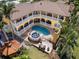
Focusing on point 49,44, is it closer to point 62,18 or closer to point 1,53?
point 62,18

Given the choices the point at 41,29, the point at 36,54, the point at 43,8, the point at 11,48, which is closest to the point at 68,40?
the point at 36,54

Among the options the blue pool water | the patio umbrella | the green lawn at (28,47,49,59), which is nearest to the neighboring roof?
the blue pool water

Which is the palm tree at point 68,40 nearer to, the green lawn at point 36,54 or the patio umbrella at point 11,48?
the green lawn at point 36,54

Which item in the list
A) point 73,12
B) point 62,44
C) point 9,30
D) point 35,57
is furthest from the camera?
point 73,12

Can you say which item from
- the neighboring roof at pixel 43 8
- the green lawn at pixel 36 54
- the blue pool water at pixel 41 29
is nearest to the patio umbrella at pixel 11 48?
the green lawn at pixel 36 54

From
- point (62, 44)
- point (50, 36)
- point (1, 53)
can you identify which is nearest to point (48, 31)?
point (50, 36)

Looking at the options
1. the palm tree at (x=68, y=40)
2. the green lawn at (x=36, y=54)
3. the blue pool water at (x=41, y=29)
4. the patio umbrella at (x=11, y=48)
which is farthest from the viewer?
the blue pool water at (x=41, y=29)

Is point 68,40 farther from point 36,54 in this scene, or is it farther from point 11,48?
point 11,48
